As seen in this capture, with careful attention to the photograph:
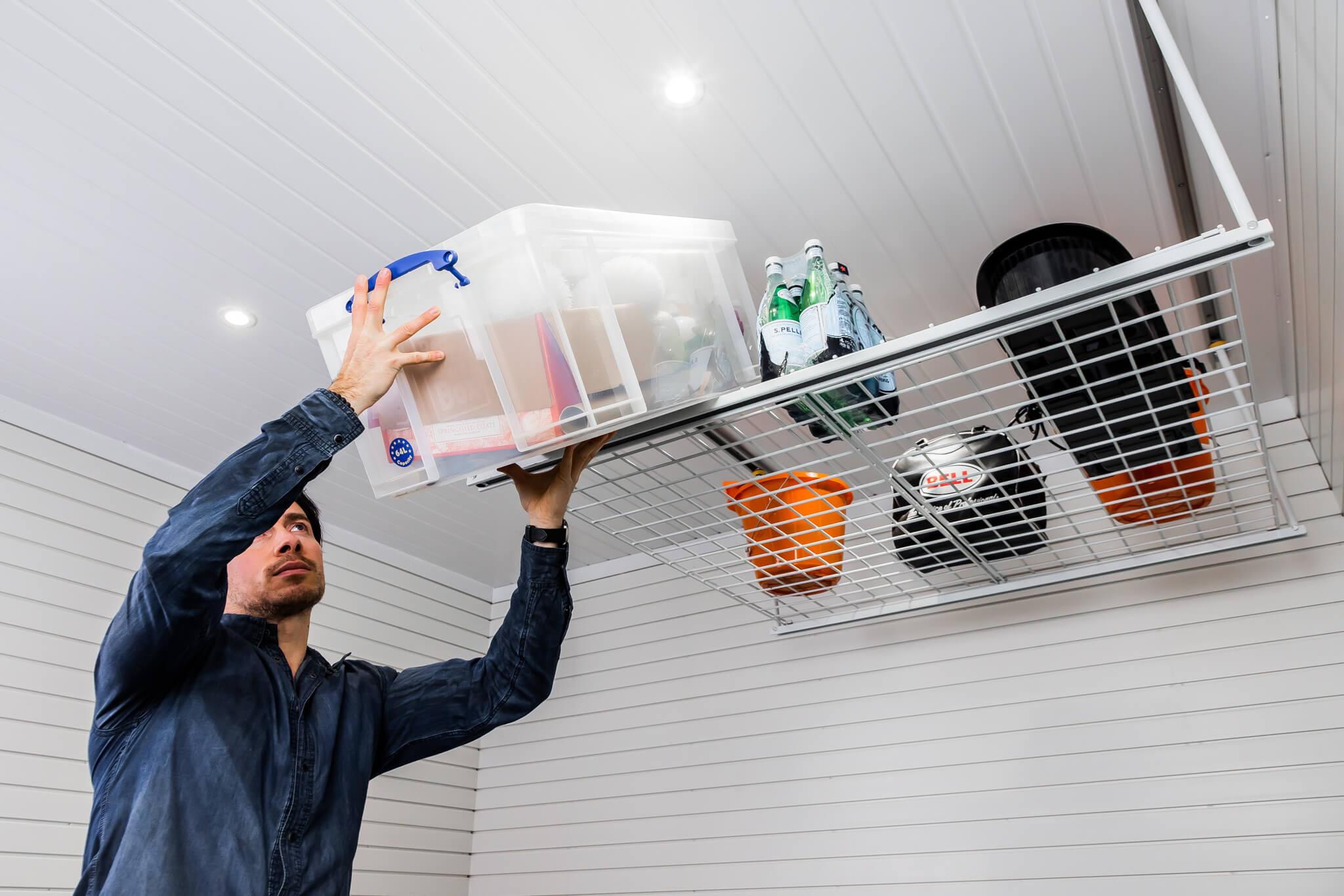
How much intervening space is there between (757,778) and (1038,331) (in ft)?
7.49

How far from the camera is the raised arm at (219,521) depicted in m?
1.40

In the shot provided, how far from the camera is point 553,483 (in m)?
1.87

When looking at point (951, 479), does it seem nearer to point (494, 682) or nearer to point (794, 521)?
point (794, 521)

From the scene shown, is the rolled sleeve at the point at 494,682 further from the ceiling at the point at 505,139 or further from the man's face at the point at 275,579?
the ceiling at the point at 505,139

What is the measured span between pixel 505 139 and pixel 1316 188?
5.60 feet

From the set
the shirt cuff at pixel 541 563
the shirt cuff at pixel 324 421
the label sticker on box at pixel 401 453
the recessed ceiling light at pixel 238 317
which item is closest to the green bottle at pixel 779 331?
the shirt cuff at pixel 541 563

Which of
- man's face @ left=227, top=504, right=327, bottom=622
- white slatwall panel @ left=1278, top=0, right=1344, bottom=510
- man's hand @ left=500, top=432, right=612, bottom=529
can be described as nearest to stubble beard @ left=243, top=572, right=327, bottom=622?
man's face @ left=227, top=504, right=327, bottom=622

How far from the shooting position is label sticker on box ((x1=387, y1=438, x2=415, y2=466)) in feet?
5.47

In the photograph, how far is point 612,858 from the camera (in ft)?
12.3

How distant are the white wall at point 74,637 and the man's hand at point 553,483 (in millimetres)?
2088

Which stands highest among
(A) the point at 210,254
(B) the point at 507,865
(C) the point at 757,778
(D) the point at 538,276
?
(A) the point at 210,254

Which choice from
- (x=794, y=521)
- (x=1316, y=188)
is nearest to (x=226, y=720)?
(x=794, y=521)

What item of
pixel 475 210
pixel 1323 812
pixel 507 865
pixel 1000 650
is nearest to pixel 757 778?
pixel 1000 650

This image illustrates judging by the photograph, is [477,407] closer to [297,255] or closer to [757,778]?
[297,255]
